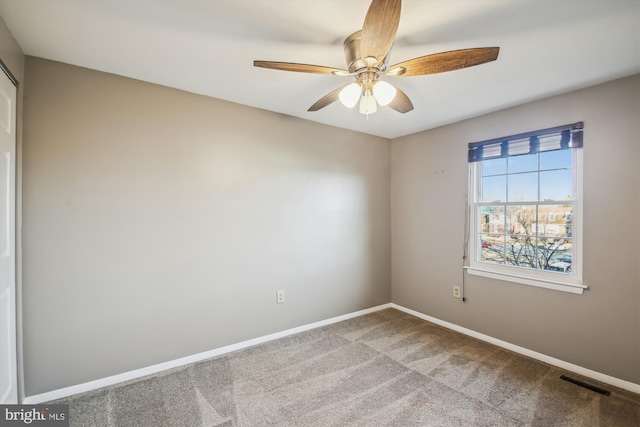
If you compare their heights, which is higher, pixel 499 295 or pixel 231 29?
pixel 231 29

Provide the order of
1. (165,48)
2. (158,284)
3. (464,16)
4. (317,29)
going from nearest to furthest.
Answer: (464,16)
(317,29)
(165,48)
(158,284)

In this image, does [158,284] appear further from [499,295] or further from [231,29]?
[499,295]

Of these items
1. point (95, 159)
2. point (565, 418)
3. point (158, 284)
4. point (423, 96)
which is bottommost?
point (565, 418)

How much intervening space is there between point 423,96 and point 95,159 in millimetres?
2635

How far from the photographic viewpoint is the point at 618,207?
2.18 metres

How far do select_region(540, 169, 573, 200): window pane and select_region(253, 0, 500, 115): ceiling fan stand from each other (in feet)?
5.54

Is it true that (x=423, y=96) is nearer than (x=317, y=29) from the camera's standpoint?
No

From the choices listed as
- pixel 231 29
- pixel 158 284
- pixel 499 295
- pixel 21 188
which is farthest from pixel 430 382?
pixel 21 188

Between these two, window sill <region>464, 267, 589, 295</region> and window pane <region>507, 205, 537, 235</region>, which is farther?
window pane <region>507, 205, 537, 235</region>

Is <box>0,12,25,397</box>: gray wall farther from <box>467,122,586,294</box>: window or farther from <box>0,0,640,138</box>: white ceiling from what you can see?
<box>467,122,586,294</box>: window

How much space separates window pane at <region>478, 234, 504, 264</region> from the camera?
2928 mm

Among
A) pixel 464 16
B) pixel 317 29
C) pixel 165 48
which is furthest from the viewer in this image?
pixel 165 48

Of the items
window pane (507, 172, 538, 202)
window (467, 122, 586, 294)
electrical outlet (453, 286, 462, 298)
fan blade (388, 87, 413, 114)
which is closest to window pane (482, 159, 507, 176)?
window (467, 122, 586, 294)

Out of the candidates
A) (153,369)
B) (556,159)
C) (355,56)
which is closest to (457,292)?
(556,159)
